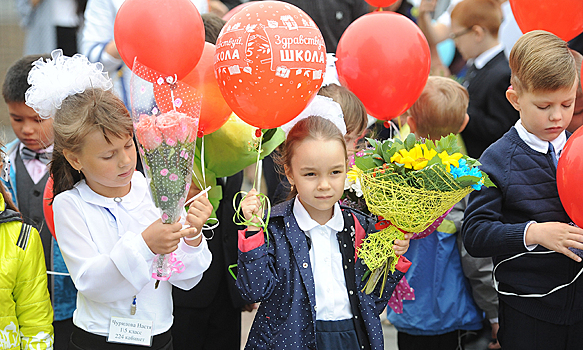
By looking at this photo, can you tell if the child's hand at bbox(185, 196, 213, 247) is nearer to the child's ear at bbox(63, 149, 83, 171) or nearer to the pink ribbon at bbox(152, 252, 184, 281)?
the pink ribbon at bbox(152, 252, 184, 281)

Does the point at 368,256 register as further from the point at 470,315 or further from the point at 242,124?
the point at 470,315

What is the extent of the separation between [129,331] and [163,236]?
456mm

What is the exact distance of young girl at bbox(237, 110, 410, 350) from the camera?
224 centimetres

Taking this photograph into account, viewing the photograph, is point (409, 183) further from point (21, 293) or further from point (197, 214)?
point (21, 293)

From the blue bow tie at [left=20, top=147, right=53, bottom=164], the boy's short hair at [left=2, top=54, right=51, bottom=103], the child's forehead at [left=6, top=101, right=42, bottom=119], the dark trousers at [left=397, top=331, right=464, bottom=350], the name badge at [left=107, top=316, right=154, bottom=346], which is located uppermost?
the boy's short hair at [left=2, top=54, right=51, bottom=103]

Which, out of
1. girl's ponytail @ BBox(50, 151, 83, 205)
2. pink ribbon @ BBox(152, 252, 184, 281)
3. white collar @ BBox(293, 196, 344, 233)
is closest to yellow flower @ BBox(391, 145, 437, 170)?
white collar @ BBox(293, 196, 344, 233)

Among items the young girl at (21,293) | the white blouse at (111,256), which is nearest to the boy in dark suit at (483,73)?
the white blouse at (111,256)

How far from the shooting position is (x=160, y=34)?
7.28ft

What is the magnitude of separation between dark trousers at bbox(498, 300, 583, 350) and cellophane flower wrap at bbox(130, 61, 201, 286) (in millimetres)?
1506

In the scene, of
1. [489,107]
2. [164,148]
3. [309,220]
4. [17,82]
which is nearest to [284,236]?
[309,220]

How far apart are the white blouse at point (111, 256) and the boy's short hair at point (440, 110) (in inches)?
59.3

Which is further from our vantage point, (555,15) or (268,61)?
(555,15)

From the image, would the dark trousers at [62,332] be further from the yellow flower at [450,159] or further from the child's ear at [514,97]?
the child's ear at [514,97]

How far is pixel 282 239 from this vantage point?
92.4 inches
